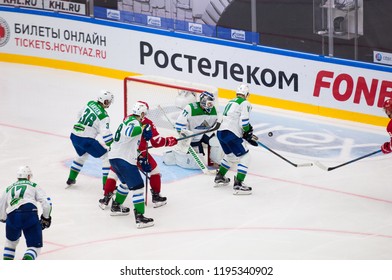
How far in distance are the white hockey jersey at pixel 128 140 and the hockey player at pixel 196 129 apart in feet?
5.05

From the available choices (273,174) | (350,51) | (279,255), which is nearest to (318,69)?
(350,51)

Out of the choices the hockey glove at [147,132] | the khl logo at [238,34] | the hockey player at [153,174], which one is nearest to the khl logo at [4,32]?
the khl logo at [238,34]

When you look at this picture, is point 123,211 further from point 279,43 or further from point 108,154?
point 279,43

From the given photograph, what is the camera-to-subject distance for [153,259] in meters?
9.89

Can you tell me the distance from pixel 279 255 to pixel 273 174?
8.44 feet

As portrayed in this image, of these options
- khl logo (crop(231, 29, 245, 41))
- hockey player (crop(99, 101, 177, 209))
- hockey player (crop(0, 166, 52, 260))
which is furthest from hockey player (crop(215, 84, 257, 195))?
khl logo (crop(231, 29, 245, 41))

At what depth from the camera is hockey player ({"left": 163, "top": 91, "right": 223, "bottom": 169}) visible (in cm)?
1206

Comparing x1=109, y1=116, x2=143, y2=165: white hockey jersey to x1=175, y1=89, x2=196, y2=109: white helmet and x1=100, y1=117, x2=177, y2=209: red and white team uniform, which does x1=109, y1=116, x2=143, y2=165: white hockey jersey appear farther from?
x1=175, y1=89, x2=196, y2=109: white helmet

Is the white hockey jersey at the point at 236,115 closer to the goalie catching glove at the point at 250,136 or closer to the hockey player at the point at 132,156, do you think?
the goalie catching glove at the point at 250,136

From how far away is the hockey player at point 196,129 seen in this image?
12062 millimetres

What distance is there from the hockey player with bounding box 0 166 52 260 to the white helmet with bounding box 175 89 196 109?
13.0ft

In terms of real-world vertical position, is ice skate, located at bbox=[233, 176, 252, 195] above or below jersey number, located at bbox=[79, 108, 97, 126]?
below

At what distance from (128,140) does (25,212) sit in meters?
1.61

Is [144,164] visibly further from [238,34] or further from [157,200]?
[238,34]
